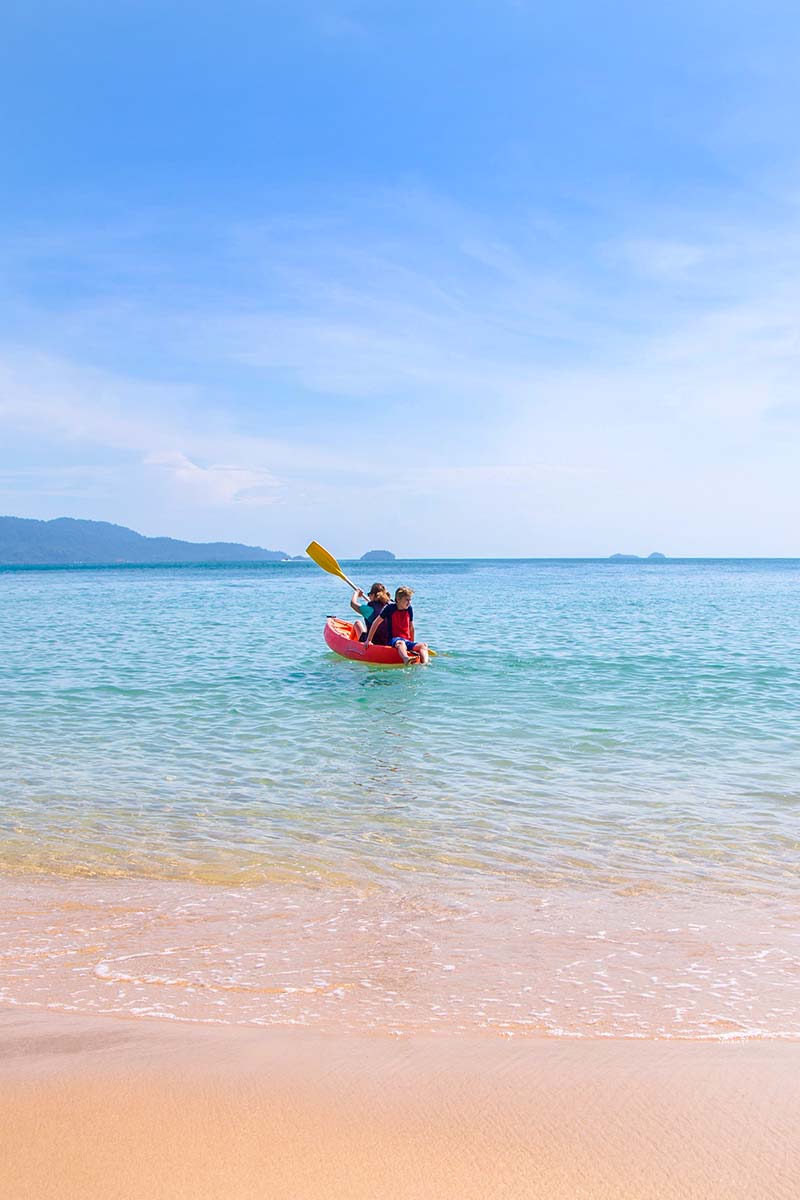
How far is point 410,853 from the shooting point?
6285mm

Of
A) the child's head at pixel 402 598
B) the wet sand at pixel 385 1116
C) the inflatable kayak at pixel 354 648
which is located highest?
the child's head at pixel 402 598

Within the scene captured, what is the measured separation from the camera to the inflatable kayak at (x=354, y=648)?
16.8 m

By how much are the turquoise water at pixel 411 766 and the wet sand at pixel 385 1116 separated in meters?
2.30

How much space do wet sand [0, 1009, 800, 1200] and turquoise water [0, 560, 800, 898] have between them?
2303 mm

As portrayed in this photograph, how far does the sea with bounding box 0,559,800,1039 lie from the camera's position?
3.94 m

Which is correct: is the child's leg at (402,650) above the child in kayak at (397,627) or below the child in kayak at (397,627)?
below

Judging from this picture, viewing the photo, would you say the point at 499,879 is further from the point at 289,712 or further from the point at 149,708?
the point at 149,708

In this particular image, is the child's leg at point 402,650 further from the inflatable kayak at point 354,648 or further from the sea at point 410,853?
the sea at point 410,853

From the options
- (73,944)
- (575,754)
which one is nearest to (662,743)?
(575,754)

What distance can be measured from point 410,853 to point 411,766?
2.93 meters

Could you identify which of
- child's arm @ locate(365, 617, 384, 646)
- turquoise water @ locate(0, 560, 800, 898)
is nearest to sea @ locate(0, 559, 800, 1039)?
turquoise water @ locate(0, 560, 800, 898)

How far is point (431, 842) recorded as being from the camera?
6512 millimetres

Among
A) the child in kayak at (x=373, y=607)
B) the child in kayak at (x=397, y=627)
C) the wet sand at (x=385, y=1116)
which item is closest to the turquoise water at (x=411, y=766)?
the child in kayak at (x=397, y=627)

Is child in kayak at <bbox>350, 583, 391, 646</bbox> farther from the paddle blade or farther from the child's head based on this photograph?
the paddle blade
